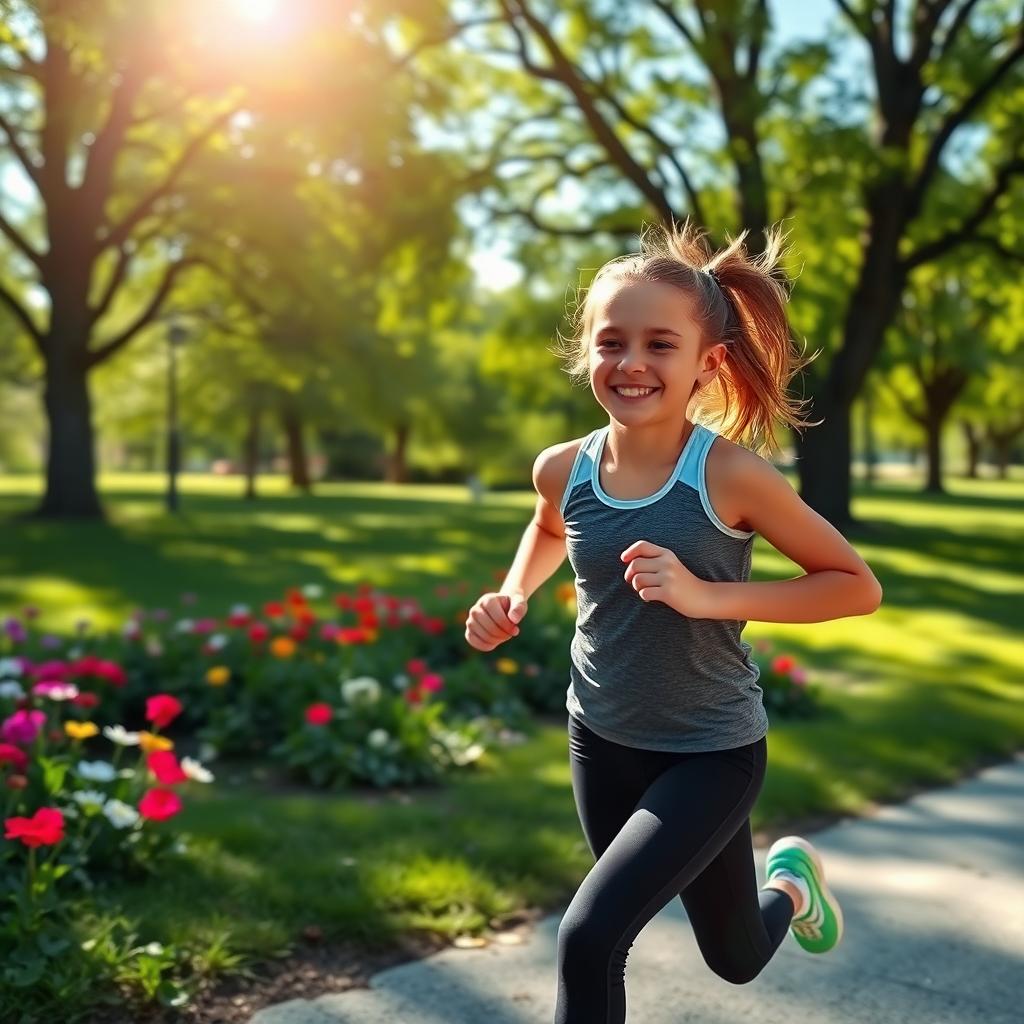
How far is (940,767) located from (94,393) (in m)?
39.9

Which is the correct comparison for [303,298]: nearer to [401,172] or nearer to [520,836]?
[401,172]

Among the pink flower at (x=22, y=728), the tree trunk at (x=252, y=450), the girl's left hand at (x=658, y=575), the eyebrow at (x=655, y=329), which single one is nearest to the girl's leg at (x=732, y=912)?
the girl's left hand at (x=658, y=575)

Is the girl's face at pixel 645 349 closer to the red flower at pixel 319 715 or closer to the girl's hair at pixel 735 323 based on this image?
the girl's hair at pixel 735 323

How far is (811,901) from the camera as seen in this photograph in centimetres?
325

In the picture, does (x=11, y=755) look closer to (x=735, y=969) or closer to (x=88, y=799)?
(x=88, y=799)

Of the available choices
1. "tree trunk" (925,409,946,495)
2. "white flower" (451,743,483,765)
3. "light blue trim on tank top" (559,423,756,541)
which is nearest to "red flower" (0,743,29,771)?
"light blue trim on tank top" (559,423,756,541)

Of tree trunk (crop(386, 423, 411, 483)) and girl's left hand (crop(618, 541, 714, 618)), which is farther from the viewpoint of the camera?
tree trunk (crop(386, 423, 411, 483))

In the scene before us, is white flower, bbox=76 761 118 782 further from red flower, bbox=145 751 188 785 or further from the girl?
the girl

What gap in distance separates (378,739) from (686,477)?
3350 mm

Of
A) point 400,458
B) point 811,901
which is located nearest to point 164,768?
point 811,901

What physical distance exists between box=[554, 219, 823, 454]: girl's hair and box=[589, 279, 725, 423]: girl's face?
45mm

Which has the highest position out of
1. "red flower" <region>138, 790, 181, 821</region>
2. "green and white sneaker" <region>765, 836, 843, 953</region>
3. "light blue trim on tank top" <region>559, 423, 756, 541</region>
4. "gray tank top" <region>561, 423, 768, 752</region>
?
"light blue trim on tank top" <region>559, 423, 756, 541</region>

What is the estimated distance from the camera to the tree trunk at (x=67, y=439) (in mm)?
20141

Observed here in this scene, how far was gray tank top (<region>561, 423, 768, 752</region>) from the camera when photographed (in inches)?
102
